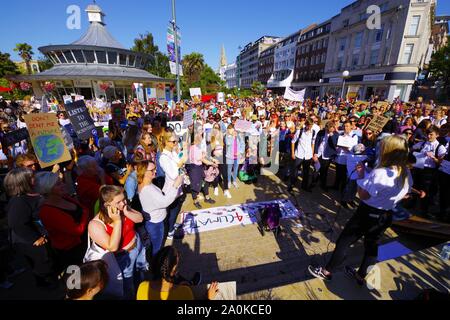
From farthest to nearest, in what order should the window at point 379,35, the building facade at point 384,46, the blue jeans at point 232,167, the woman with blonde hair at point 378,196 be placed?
the window at point 379,35 < the building facade at point 384,46 < the blue jeans at point 232,167 < the woman with blonde hair at point 378,196

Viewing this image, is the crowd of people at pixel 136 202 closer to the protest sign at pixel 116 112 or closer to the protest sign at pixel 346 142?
the protest sign at pixel 346 142

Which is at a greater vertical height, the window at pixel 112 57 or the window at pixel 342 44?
the window at pixel 342 44

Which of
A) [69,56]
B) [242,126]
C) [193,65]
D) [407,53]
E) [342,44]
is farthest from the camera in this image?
[193,65]

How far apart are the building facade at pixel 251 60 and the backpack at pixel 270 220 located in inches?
3496

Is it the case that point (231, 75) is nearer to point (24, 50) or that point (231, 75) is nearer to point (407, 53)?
point (24, 50)

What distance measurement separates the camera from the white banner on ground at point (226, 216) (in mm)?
4719

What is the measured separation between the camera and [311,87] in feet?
159

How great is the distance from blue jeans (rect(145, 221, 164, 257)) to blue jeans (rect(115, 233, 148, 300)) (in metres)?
0.34

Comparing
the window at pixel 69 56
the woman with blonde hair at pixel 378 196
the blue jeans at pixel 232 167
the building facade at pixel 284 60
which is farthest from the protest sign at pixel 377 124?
the building facade at pixel 284 60

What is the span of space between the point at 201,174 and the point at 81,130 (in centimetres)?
341

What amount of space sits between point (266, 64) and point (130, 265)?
8172 centimetres

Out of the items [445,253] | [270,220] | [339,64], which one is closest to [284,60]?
[339,64]

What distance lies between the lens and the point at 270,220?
14.5 ft
